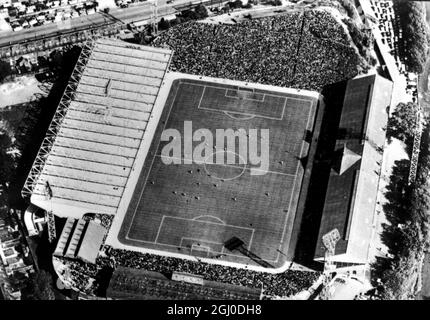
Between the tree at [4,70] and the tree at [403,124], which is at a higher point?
the tree at [403,124]

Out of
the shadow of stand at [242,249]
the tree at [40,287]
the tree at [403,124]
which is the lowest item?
the tree at [40,287]

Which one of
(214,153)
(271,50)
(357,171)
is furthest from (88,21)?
(357,171)

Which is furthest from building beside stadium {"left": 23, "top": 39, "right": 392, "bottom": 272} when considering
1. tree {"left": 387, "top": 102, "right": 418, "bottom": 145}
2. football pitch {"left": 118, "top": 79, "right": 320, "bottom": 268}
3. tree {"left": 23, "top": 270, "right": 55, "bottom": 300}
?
tree {"left": 23, "top": 270, "right": 55, "bottom": 300}

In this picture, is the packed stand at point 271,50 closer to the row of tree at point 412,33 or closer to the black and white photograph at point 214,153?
the black and white photograph at point 214,153

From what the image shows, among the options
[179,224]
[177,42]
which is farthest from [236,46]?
[179,224]

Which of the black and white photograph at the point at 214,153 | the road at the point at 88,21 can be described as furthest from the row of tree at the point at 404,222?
the road at the point at 88,21

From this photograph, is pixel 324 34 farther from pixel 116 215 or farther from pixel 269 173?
pixel 116 215

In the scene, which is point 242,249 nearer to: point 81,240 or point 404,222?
point 81,240
